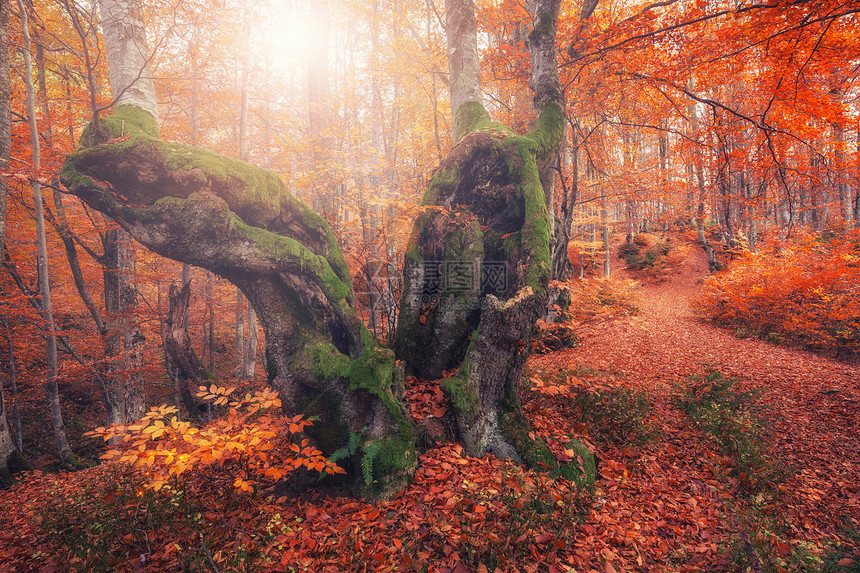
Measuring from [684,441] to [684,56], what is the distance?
23.1ft

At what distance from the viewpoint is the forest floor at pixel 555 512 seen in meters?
2.78

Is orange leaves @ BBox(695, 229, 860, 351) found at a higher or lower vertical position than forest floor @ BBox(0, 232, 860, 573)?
higher

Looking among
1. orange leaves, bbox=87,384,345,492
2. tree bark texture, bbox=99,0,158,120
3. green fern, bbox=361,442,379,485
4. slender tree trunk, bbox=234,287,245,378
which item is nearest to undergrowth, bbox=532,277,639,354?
green fern, bbox=361,442,379,485

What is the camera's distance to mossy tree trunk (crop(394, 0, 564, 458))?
13.2 ft

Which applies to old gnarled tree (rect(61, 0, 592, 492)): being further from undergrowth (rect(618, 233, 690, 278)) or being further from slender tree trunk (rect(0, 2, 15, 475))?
undergrowth (rect(618, 233, 690, 278))

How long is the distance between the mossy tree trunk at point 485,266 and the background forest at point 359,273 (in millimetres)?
513

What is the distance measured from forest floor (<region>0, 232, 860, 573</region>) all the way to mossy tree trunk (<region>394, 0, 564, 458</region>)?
497 mm

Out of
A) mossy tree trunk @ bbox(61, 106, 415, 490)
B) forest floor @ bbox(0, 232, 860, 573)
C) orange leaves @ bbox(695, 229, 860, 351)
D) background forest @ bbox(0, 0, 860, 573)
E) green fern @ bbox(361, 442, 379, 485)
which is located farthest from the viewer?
orange leaves @ bbox(695, 229, 860, 351)

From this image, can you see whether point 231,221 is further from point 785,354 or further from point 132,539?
point 785,354

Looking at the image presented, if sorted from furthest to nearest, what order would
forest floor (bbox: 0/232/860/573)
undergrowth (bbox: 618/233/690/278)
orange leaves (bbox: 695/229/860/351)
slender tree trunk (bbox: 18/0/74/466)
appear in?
undergrowth (bbox: 618/233/690/278), orange leaves (bbox: 695/229/860/351), slender tree trunk (bbox: 18/0/74/466), forest floor (bbox: 0/232/860/573)

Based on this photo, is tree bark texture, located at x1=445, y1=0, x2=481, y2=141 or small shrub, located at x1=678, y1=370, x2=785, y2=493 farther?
tree bark texture, located at x1=445, y1=0, x2=481, y2=141

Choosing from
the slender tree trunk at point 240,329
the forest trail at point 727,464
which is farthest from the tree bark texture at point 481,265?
the slender tree trunk at point 240,329

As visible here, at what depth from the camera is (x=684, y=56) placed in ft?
20.1

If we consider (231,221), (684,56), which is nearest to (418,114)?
(684,56)
